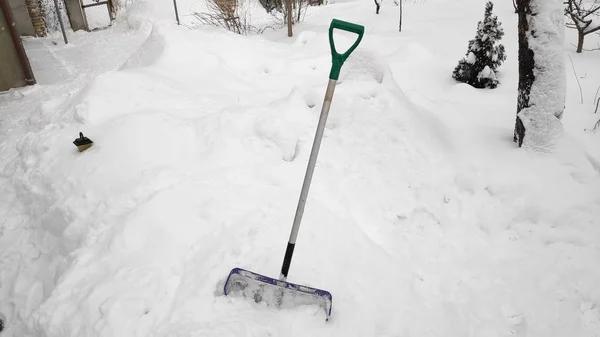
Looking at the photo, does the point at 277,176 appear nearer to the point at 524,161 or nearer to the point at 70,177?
the point at 70,177

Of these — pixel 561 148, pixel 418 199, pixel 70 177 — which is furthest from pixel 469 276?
pixel 70 177

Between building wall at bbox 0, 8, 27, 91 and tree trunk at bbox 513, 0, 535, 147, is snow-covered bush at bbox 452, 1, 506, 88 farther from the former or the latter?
building wall at bbox 0, 8, 27, 91

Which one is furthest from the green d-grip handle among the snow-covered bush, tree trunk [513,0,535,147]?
the snow-covered bush

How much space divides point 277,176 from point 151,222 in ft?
3.79

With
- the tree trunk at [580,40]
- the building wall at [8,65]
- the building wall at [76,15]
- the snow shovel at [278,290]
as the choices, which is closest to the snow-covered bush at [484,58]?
the tree trunk at [580,40]

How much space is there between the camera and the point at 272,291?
2.33m

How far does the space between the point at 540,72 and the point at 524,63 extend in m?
0.17

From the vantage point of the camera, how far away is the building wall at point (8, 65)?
23.4 feet

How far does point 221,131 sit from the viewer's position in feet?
12.6

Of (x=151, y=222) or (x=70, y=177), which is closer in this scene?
(x=151, y=222)

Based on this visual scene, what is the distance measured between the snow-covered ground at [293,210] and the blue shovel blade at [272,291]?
0.07 m

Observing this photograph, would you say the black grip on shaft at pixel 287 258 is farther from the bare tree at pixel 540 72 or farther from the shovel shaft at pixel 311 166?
the bare tree at pixel 540 72

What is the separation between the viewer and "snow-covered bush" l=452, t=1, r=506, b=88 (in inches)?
209

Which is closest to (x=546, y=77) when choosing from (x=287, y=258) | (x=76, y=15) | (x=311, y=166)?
(x=311, y=166)
